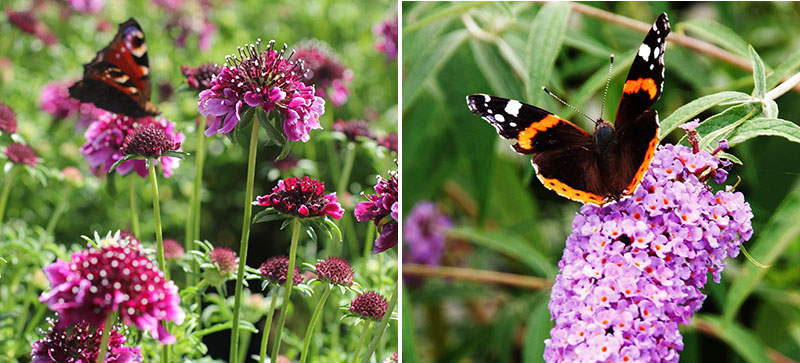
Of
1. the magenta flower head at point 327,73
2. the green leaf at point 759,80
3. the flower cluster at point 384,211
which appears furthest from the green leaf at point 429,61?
the green leaf at point 759,80

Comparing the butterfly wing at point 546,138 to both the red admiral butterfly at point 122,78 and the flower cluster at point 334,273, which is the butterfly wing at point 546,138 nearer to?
the flower cluster at point 334,273

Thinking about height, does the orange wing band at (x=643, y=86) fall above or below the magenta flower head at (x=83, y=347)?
above

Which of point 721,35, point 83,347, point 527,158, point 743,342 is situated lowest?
point 743,342

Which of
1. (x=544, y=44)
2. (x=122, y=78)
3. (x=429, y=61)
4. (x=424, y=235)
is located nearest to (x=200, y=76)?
(x=122, y=78)

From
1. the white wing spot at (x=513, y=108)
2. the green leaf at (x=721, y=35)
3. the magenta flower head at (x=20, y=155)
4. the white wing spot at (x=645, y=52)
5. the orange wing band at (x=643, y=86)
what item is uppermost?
the green leaf at (x=721, y=35)

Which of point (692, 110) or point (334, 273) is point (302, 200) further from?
point (692, 110)

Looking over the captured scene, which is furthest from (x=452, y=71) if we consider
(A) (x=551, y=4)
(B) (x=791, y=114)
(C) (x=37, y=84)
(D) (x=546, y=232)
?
(C) (x=37, y=84)
